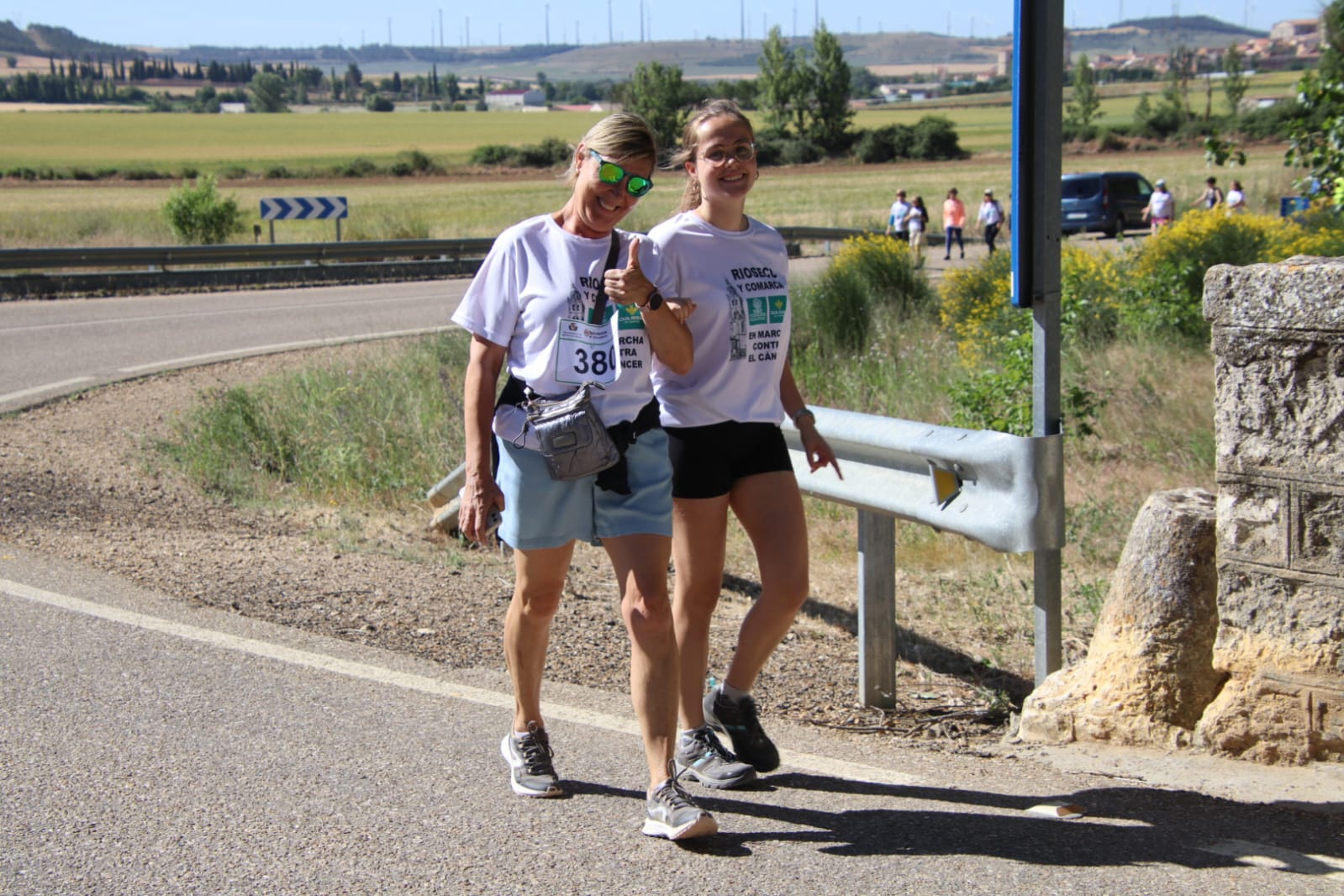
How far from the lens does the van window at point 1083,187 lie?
3753 centimetres

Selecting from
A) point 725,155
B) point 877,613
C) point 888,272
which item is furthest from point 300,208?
point 725,155

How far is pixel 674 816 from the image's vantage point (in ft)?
11.4

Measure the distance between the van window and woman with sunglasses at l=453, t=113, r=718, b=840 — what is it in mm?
35770

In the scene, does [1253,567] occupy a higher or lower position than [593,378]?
lower

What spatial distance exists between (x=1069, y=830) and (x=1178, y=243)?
11.6 m

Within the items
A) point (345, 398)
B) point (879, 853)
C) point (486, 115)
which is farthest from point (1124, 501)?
point (486, 115)

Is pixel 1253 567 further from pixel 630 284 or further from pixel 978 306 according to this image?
pixel 978 306

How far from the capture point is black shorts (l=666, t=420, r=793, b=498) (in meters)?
3.94

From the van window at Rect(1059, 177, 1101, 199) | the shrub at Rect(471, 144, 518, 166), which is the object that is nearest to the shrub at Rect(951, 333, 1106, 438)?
the van window at Rect(1059, 177, 1101, 199)

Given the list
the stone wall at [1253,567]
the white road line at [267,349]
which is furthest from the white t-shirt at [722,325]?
the white road line at [267,349]

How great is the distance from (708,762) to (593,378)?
1158 mm

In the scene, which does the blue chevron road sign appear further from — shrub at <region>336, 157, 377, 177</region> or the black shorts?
shrub at <region>336, 157, 377, 177</region>

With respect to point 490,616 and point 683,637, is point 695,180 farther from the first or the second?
point 490,616

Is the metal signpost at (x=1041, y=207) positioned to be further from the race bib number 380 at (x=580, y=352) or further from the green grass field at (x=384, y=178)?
the race bib number 380 at (x=580, y=352)
